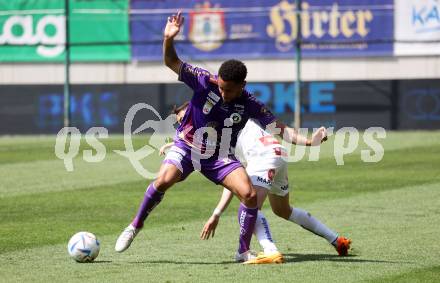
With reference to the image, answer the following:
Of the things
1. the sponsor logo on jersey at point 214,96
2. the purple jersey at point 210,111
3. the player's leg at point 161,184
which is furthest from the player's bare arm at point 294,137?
the player's leg at point 161,184

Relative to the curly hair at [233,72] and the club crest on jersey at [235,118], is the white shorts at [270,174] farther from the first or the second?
the curly hair at [233,72]

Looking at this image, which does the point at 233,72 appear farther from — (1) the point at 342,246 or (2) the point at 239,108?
(1) the point at 342,246

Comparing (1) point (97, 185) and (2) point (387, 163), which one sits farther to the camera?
(2) point (387, 163)

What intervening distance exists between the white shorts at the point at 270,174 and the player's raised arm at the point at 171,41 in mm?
1203

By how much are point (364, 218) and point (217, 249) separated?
3.01m

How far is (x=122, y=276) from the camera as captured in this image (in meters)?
9.01

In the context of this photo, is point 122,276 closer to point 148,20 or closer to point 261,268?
point 261,268

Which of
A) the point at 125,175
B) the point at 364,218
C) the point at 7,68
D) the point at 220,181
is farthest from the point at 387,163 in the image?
the point at 7,68

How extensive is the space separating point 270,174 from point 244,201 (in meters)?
0.50

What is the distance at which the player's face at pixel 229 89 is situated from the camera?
9547 millimetres

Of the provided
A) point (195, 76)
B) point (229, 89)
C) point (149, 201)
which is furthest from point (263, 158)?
point (149, 201)

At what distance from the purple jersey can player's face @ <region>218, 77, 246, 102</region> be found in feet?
0.34

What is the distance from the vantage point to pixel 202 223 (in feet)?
42.2

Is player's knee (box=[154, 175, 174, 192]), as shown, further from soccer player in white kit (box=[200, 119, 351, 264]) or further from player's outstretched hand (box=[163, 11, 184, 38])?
player's outstretched hand (box=[163, 11, 184, 38])
